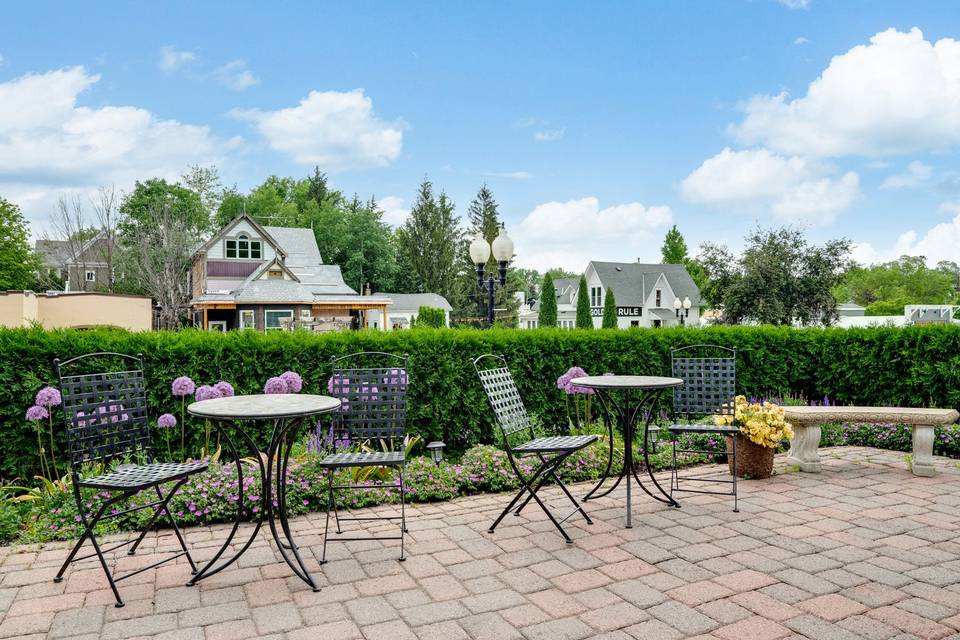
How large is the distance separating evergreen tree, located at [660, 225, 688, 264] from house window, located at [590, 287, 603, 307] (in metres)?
18.2

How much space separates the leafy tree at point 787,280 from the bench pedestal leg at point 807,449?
68.1ft

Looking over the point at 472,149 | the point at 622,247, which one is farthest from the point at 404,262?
the point at 472,149

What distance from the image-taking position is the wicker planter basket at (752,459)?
221 inches

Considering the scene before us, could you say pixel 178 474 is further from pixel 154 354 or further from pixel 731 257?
pixel 731 257

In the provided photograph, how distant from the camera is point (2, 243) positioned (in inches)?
1367

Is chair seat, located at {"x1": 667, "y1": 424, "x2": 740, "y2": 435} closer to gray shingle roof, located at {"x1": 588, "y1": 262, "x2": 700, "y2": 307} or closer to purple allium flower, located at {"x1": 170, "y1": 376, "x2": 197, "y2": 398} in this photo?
purple allium flower, located at {"x1": 170, "y1": 376, "x2": 197, "y2": 398}

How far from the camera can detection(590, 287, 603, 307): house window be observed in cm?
4522

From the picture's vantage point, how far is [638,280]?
46.6 meters

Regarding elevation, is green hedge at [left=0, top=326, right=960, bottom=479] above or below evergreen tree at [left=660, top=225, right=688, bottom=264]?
below

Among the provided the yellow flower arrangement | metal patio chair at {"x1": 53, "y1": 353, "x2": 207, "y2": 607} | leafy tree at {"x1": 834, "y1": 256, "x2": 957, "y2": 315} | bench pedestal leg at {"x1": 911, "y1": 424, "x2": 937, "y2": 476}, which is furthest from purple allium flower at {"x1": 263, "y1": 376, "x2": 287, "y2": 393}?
leafy tree at {"x1": 834, "y1": 256, "x2": 957, "y2": 315}

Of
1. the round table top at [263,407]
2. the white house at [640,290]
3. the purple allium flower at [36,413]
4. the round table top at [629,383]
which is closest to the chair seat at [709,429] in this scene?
the round table top at [629,383]

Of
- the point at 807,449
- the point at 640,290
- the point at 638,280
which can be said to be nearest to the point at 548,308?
the point at 640,290

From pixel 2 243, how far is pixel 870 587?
42.0 m

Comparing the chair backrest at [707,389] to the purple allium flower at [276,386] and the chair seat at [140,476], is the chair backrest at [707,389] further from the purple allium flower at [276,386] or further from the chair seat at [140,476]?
the chair seat at [140,476]
